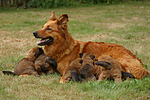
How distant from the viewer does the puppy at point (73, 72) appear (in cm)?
447

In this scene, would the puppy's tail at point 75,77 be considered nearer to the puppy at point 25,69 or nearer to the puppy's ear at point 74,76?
the puppy's ear at point 74,76

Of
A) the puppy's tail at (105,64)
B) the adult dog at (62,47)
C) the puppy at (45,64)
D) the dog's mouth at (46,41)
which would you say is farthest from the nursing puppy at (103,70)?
the dog's mouth at (46,41)

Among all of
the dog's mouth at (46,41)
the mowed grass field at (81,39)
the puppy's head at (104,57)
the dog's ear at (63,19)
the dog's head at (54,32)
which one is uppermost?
the dog's ear at (63,19)

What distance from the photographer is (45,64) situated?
16.5 feet

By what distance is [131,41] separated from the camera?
8641mm

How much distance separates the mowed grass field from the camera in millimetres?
3822

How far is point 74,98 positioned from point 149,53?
14.5ft

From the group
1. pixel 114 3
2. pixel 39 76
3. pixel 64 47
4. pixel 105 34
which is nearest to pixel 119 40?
pixel 105 34

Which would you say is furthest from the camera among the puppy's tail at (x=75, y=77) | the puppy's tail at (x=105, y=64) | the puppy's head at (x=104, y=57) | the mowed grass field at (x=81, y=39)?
the puppy's head at (x=104, y=57)

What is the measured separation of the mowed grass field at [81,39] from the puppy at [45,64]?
0.71 ft

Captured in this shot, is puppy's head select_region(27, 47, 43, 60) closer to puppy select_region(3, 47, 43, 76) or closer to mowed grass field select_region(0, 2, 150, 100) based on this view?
puppy select_region(3, 47, 43, 76)

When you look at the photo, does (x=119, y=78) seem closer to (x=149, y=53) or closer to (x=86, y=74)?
(x=86, y=74)

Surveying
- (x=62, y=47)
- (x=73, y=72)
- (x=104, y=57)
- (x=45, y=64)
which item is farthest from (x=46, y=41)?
(x=104, y=57)

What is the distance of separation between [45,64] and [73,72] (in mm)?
897
